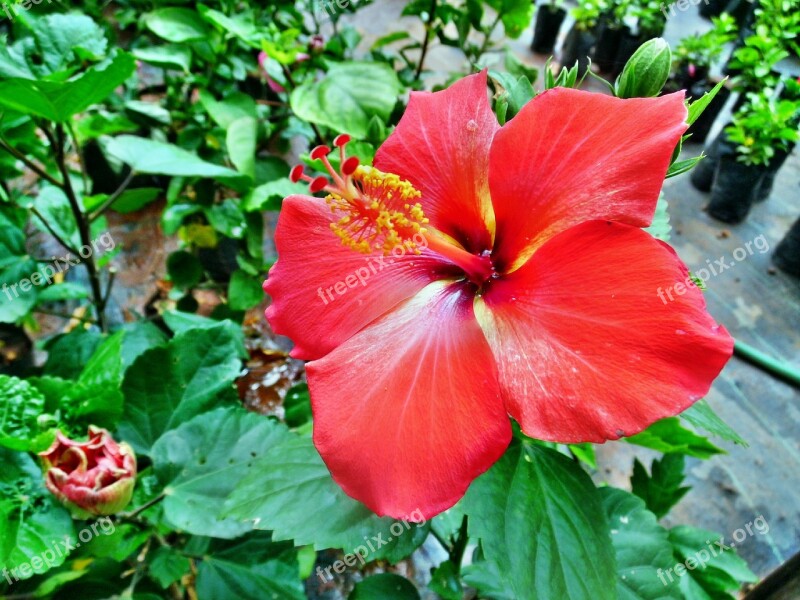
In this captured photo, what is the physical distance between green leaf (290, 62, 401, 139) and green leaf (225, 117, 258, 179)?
211mm

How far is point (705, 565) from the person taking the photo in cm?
94

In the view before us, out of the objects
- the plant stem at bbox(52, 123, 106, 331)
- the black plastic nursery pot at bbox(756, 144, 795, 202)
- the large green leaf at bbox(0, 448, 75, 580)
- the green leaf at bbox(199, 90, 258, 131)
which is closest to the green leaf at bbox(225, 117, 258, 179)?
the green leaf at bbox(199, 90, 258, 131)

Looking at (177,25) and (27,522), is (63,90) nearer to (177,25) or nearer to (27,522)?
(27,522)

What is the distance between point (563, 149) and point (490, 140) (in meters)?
0.09

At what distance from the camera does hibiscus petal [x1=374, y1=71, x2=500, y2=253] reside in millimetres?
530

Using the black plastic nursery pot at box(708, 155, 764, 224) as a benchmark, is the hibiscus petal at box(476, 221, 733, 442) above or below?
above

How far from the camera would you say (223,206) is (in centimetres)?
146

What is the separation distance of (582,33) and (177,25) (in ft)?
7.63

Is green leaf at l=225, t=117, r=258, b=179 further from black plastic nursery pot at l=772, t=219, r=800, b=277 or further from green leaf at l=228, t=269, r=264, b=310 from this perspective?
black plastic nursery pot at l=772, t=219, r=800, b=277

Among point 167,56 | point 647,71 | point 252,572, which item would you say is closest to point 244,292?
point 167,56

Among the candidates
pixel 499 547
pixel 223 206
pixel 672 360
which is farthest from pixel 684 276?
pixel 223 206

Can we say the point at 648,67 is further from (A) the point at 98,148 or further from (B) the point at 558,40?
(B) the point at 558,40

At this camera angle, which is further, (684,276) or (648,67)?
(648,67)

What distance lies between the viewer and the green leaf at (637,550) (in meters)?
0.65
